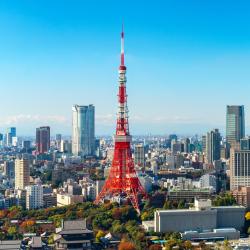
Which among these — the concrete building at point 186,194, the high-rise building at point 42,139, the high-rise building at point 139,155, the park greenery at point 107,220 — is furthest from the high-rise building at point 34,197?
the high-rise building at point 42,139

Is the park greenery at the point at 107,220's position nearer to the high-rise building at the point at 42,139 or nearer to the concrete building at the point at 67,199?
the concrete building at the point at 67,199

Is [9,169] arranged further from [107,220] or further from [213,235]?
[213,235]

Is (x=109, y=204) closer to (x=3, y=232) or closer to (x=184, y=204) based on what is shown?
(x=184, y=204)

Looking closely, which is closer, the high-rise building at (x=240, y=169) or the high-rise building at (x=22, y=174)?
the high-rise building at (x=240, y=169)

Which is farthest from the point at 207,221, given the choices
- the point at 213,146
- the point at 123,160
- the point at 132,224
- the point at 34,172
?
the point at 213,146

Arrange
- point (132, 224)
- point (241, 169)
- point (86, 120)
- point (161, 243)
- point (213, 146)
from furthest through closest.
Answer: point (86, 120)
point (213, 146)
point (241, 169)
point (132, 224)
point (161, 243)

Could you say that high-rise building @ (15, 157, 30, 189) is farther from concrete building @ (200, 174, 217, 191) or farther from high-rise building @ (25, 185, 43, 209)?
concrete building @ (200, 174, 217, 191)
